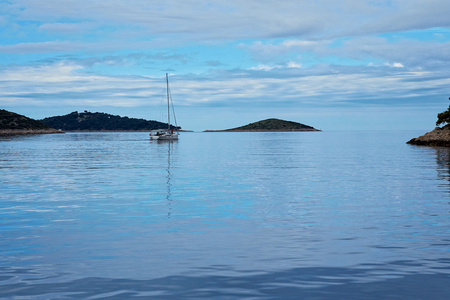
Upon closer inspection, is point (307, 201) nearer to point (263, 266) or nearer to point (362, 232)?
point (362, 232)

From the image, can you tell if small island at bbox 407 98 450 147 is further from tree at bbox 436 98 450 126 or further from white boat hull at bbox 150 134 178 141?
white boat hull at bbox 150 134 178 141

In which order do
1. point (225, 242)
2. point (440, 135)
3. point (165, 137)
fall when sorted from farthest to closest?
1. point (165, 137)
2. point (440, 135)
3. point (225, 242)

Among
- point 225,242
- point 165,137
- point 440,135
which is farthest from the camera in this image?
point 165,137

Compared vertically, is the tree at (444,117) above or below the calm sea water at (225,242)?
above

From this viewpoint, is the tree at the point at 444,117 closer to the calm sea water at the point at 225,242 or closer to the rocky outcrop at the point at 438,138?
the rocky outcrop at the point at 438,138

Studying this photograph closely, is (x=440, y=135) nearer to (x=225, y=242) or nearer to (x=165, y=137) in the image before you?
(x=165, y=137)

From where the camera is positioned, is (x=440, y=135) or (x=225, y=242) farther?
(x=440, y=135)

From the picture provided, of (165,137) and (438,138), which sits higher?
(165,137)

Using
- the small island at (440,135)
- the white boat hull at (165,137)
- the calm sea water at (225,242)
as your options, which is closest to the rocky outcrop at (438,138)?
the small island at (440,135)

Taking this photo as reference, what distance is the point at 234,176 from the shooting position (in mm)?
36750

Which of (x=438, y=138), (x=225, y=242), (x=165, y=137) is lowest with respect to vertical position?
(x=225, y=242)

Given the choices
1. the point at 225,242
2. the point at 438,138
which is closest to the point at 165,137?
the point at 438,138

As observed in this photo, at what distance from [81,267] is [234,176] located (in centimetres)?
2547

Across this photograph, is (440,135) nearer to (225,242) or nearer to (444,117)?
(444,117)
